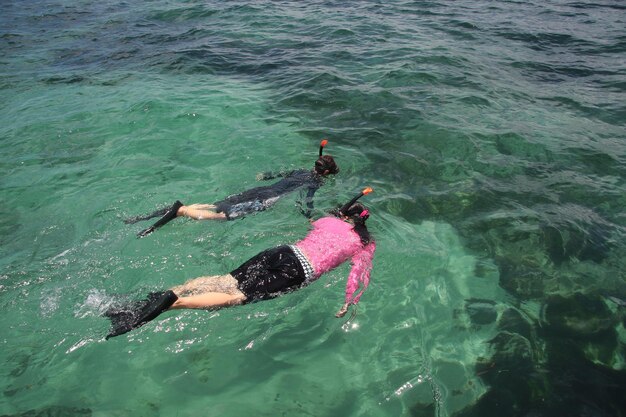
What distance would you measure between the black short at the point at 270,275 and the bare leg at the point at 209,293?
91 millimetres

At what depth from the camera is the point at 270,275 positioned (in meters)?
4.50

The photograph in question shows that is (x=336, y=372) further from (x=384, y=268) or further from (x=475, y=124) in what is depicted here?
(x=475, y=124)

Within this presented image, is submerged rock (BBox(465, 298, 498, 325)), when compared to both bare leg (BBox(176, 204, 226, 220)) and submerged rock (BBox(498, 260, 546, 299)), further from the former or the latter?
bare leg (BBox(176, 204, 226, 220))

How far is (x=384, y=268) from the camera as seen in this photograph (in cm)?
518

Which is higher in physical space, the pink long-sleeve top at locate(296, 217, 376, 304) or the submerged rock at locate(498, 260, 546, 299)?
the pink long-sleeve top at locate(296, 217, 376, 304)

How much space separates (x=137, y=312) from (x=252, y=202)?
237cm

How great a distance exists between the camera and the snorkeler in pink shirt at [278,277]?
160 inches

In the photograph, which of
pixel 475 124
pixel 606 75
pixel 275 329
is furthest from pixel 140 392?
pixel 606 75

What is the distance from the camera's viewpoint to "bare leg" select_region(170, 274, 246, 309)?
407cm

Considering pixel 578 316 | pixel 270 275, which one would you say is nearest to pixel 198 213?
pixel 270 275

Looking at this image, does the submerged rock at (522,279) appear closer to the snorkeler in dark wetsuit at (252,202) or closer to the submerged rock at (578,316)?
the submerged rock at (578,316)

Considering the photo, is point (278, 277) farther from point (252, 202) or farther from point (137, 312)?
point (252, 202)

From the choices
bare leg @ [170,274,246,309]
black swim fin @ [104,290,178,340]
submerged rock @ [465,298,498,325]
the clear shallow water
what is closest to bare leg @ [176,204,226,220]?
the clear shallow water

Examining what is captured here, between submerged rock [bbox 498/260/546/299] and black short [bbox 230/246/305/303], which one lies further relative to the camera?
submerged rock [bbox 498/260/546/299]
